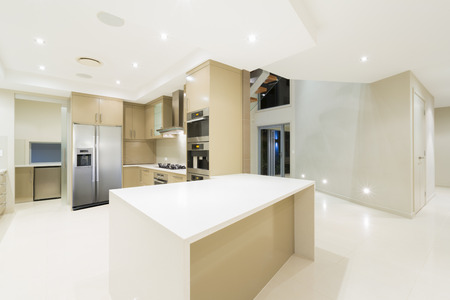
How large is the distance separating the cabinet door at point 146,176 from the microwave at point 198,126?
1.68 m

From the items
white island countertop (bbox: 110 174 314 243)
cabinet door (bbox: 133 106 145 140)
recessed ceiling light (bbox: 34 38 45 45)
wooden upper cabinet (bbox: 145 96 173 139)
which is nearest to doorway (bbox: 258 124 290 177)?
wooden upper cabinet (bbox: 145 96 173 139)

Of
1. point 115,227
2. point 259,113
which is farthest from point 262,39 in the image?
point 259,113

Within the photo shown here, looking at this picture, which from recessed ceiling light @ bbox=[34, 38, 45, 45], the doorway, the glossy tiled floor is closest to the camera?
the glossy tiled floor

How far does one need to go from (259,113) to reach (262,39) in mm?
5398

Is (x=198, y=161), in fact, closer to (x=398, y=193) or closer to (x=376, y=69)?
(x=376, y=69)

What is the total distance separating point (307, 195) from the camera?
2.19 m

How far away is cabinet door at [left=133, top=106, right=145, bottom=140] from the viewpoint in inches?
200

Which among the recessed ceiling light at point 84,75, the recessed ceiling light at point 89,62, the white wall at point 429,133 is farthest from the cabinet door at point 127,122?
the white wall at point 429,133

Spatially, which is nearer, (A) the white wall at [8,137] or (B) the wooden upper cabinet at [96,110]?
(A) the white wall at [8,137]

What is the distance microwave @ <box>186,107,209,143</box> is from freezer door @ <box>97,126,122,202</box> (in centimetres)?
235

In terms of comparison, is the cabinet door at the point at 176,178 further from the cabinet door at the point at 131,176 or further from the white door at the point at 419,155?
the white door at the point at 419,155

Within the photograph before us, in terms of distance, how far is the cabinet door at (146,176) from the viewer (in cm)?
424

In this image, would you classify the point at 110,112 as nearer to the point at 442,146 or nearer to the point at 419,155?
the point at 419,155

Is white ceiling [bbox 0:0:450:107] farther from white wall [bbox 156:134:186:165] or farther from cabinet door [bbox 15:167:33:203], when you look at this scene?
cabinet door [bbox 15:167:33:203]
